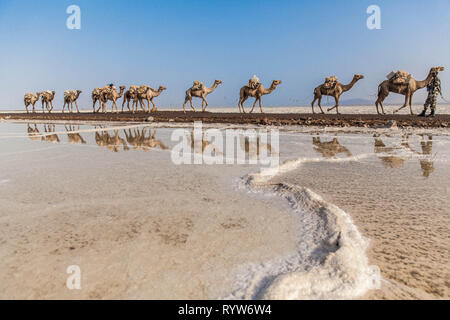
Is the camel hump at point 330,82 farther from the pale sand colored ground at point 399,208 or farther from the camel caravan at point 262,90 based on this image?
the pale sand colored ground at point 399,208

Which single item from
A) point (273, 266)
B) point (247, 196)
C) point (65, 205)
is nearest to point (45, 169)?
point (65, 205)

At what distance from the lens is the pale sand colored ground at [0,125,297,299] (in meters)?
1.54

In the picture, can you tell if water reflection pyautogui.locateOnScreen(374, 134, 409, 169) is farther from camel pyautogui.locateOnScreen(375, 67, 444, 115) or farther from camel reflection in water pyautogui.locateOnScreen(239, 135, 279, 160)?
camel pyautogui.locateOnScreen(375, 67, 444, 115)

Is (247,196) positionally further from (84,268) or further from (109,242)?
(84,268)

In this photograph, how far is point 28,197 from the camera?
10.2 ft

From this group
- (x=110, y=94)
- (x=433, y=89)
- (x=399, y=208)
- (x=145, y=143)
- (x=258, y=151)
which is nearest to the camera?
(x=399, y=208)

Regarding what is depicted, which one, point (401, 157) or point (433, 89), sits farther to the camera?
point (433, 89)

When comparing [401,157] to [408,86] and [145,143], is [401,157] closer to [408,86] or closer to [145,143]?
[145,143]

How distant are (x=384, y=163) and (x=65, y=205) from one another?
4.92 meters

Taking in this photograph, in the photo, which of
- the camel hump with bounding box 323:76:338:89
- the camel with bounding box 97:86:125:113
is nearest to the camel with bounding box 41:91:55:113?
the camel with bounding box 97:86:125:113

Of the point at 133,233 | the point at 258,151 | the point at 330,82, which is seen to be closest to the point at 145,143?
the point at 258,151

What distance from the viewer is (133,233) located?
2.20 meters

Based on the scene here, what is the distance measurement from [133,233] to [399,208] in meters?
2.50

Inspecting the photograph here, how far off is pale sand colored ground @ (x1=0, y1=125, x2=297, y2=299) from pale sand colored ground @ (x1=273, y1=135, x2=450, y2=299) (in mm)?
629
